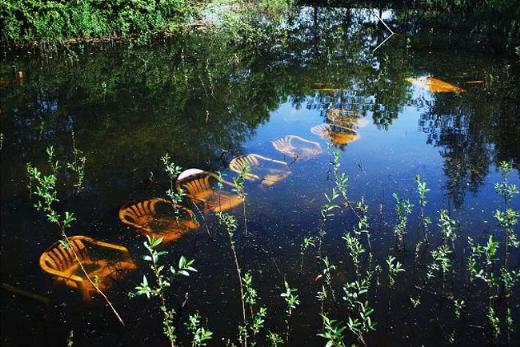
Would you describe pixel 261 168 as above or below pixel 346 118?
below

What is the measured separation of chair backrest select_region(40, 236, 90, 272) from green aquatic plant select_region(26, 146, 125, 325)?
65 mm

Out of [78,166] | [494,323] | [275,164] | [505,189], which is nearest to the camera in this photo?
[494,323]

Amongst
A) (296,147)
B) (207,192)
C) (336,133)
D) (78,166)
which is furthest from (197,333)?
(336,133)

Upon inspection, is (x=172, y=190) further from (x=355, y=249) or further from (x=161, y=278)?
(x=355, y=249)

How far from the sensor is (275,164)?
816 centimetres

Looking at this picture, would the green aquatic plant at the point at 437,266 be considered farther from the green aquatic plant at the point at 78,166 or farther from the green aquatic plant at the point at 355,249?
the green aquatic plant at the point at 78,166

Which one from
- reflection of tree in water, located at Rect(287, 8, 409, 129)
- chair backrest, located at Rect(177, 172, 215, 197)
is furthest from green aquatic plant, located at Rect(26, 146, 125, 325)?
reflection of tree in water, located at Rect(287, 8, 409, 129)

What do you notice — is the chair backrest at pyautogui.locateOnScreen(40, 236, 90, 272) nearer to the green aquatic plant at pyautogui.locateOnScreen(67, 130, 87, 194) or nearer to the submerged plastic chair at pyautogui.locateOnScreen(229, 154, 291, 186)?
the green aquatic plant at pyautogui.locateOnScreen(67, 130, 87, 194)

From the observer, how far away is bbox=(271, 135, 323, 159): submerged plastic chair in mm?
8452

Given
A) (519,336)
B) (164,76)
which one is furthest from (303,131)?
(519,336)

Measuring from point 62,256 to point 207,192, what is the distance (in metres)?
2.16

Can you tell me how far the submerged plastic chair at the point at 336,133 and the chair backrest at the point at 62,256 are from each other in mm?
4675

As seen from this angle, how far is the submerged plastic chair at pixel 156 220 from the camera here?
20.7 ft

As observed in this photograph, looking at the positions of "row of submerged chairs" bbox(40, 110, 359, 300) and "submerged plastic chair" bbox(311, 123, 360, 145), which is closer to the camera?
"row of submerged chairs" bbox(40, 110, 359, 300)
